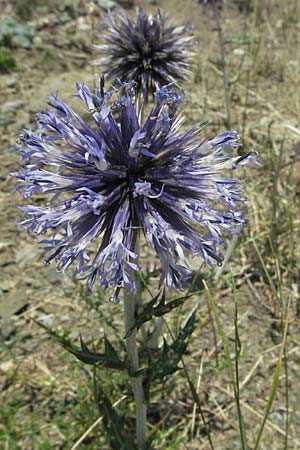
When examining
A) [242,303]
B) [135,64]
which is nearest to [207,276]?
[242,303]

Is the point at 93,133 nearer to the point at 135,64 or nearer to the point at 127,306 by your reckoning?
the point at 127,306

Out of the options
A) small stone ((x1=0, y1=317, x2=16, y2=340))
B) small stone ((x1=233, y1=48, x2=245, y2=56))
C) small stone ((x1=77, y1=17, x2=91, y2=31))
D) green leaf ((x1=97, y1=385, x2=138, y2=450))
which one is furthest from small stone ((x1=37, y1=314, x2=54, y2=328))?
small stone ((x1=77, y1=17, x2=91, y2=31))

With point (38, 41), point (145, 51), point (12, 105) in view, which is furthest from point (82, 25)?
point (145, 51)

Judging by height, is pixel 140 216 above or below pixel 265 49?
below

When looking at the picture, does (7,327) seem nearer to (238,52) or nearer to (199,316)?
(199,316)

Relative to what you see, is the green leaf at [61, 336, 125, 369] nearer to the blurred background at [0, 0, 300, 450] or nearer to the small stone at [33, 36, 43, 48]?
the blurred background at [0, 0, 300, 450]
